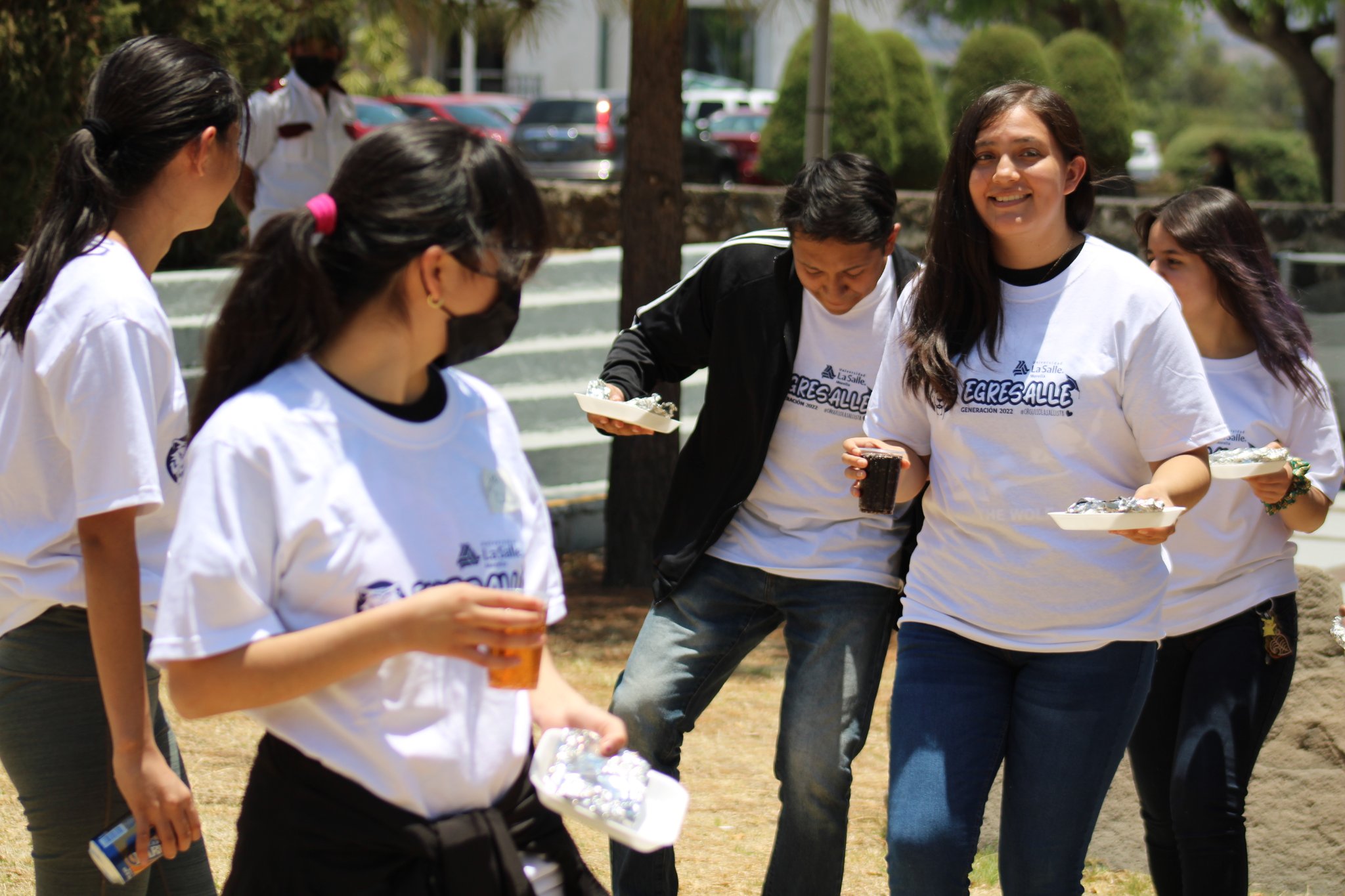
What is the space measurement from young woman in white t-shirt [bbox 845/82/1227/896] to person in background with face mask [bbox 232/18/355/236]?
5.32 m

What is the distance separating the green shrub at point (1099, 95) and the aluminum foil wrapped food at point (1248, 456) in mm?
13684

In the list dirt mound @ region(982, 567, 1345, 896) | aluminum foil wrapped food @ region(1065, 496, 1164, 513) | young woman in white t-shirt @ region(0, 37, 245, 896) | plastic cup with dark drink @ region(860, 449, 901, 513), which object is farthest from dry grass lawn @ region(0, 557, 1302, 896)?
aluminum foil wrapped food @ region(1065, 496, 1164, 513)

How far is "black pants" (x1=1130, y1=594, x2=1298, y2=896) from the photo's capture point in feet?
10.7

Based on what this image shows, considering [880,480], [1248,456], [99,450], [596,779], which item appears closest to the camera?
[596,779]

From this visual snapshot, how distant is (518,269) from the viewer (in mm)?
1975

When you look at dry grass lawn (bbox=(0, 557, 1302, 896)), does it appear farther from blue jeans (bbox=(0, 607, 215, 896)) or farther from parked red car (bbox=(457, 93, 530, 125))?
parked red car (bbox=(457, 93, 530, 125))

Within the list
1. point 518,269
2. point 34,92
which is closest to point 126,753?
point 518,269

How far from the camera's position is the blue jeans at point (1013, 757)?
2.86 m

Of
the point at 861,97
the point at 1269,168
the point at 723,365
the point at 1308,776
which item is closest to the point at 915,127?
the point at 861,97

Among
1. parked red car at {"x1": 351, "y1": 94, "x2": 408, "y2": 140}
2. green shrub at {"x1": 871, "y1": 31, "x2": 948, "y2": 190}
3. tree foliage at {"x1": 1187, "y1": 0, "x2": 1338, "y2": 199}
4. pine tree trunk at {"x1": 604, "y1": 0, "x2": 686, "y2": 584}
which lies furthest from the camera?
parked red car at {"x1": 351, "y1": 94, "x2": 408, "y2": 140}

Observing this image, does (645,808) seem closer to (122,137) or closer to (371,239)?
(371,239)

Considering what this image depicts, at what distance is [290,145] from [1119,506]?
19.7ft

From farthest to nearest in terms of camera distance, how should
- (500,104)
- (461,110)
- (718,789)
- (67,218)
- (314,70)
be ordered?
(500,104)
(461,110)
(314,70)
(718,789)
(67,218)

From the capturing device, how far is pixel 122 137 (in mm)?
2475
